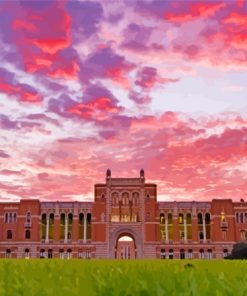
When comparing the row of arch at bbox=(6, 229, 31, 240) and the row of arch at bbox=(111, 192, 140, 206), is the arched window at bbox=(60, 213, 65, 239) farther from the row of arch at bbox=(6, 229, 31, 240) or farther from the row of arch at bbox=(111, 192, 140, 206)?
the row of arch at bbox=(111, 192, 140, 206)

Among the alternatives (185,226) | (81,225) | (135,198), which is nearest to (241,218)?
(185,226)

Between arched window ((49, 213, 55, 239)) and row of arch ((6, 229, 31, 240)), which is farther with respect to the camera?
arched window ((49, 213, 55, 239))

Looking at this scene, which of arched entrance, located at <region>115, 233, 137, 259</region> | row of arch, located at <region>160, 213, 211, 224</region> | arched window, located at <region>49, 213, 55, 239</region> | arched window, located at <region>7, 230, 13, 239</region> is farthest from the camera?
arched entrance, located at <region>115, 233, 137, 259</region>

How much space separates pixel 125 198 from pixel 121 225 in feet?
17.2

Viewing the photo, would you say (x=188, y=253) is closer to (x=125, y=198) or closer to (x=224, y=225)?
(x=224, y=225)

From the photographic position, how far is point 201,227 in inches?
3533

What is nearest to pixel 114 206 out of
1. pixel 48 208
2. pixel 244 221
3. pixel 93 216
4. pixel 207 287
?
pixel 93 216

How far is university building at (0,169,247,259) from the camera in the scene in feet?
285

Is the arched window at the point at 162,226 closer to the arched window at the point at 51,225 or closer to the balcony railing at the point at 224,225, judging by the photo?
the balcony railing at the point at 224,225

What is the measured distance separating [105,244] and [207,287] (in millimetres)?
86057

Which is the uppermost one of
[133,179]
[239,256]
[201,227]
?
[133,179]

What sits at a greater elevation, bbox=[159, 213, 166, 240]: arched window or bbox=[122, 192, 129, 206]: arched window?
bbox=[122, 192, 129, 206]: arched window

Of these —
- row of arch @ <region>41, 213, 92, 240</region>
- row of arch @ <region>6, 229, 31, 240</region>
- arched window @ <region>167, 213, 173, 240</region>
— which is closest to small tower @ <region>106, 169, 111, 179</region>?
row of arch @ <region>41, 213, 92, 240</region>

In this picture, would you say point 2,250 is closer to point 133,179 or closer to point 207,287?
point 133,179
